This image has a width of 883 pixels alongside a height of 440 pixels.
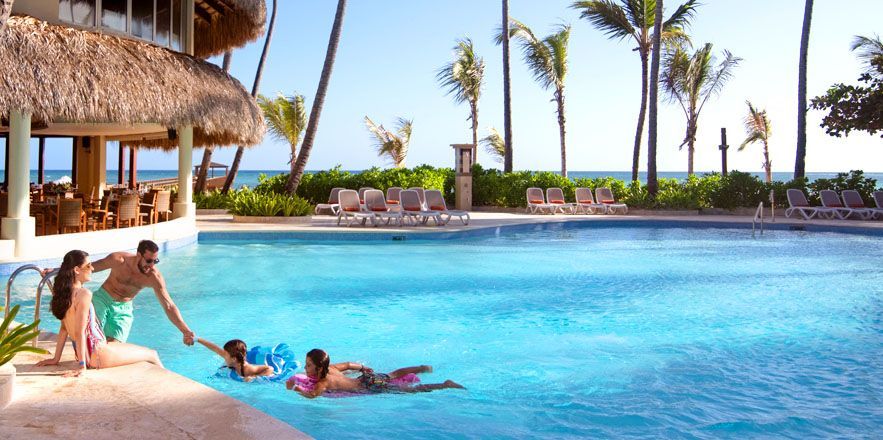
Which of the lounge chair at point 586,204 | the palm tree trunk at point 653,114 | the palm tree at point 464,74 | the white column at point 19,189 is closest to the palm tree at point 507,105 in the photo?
the lounge chair at point 586,204

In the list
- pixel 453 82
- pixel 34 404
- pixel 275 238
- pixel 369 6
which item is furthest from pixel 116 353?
pixel 369 6

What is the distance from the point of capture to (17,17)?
1117cm

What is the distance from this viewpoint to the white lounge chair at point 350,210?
16422mm

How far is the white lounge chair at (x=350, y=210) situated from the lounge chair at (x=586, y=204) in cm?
649

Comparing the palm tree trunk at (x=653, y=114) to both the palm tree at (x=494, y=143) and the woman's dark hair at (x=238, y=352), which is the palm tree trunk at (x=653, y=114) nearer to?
the palm tree at (x=494, y=143)

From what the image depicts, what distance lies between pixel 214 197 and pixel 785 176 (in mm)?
86816

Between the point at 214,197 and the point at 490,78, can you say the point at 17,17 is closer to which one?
the point at 214,197

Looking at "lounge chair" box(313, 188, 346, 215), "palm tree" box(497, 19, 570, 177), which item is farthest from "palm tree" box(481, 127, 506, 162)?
"lounge chair" box(313, 188, 346, 215)

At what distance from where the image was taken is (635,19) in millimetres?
24031

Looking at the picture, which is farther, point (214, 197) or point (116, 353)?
point (214, 197)

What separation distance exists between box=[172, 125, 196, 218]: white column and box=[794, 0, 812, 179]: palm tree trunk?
14.9 meters

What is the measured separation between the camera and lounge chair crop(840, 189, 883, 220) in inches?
763

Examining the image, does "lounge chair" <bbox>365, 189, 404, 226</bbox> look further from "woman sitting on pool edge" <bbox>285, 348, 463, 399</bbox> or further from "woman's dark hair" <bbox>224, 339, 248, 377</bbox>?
"woman sitting on pool edge" <bbox>285, 348, 463, 399</bbox>

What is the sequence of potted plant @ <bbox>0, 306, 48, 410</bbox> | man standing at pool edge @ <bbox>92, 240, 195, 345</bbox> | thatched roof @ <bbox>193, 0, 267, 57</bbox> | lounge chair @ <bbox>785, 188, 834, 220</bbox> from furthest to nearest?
1. lounge chair @ <bbox>785, 188, 834, 220</bbox>
2. thatched roof @ <bbox>193, 0, 267, 57</bbox>
3. man standing at pool edge @ <bbox>92, 240, 195, 345</bbox>
4. potted plant @ <bbox>0, 306, 48, 410</bbox>
